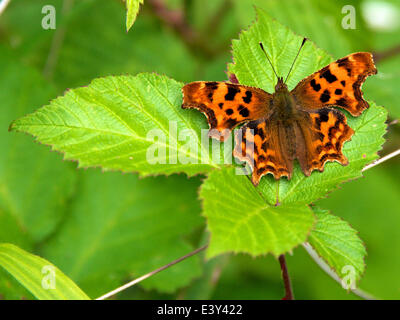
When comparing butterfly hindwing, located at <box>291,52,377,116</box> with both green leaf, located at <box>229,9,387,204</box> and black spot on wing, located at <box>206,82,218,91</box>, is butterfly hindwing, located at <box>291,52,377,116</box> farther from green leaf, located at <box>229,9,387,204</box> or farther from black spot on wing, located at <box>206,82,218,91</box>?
black spot on wing, located at <box>206,82,218,91</box>

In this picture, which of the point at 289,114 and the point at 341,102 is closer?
the point at 341,102

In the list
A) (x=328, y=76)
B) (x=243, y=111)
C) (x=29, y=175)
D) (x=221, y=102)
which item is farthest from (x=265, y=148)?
(x=29, y=175)

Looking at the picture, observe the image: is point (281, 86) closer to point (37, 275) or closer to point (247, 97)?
point (247, 97)

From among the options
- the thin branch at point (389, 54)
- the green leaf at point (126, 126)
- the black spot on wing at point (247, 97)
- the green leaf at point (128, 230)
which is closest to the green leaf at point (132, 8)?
the green leaf at point (126, 126)

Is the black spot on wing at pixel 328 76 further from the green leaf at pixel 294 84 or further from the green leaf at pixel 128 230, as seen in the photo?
the green leaf at pixel 128 230

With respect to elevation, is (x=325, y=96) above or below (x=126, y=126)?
above
